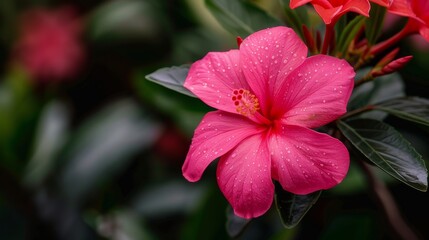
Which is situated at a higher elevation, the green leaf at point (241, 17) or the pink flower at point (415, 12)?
the pink flower at point (415, 12)

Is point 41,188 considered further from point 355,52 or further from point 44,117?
point 355,52

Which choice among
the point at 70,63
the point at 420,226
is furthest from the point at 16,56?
the point at 420,226

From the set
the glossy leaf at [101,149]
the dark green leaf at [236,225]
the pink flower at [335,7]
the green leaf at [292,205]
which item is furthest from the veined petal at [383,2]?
the glossy leaf at [101,149]

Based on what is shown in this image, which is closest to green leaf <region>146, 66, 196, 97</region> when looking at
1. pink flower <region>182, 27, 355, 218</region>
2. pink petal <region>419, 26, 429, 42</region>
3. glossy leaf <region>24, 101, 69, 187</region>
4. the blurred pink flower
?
pink flower <region>182, 27, 355, 218</region>

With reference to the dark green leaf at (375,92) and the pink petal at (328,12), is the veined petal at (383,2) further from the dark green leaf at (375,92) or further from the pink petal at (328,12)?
the dark green leaf at (375,92)

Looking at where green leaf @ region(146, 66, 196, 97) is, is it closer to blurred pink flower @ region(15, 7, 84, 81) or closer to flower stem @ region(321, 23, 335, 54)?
flower stem @ region(321, 23, 335, 54)

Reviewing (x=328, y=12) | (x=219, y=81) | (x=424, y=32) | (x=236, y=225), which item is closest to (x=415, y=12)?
(x=424, y=32)
